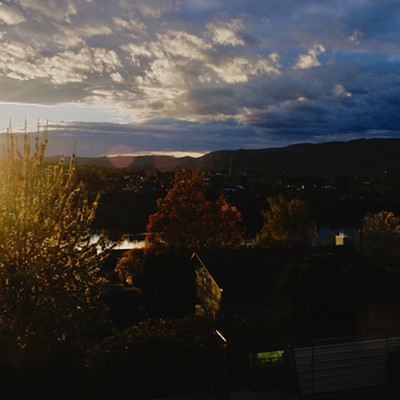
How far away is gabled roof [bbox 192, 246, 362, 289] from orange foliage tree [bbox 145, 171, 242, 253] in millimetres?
6881

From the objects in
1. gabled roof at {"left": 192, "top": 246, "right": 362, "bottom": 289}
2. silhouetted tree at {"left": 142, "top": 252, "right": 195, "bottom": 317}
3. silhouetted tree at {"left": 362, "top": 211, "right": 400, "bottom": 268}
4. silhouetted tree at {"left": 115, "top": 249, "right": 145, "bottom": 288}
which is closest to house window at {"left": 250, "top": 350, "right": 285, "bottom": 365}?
gabled roof at {"left": 192, "top": 246, "right": 362, "bottom": 289}

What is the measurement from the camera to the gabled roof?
81.7ft

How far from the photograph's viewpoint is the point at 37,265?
14922mm

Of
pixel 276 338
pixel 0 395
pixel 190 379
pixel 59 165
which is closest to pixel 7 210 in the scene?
pixel 59 165

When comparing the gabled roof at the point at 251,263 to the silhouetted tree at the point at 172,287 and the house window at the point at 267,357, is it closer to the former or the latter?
the silhouetted tree at the point at 172,287

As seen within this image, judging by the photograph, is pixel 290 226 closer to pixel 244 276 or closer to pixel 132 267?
pixel 132 267

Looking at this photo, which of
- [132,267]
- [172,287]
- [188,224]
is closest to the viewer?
[172,287]

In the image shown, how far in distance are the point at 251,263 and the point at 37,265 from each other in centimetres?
1330

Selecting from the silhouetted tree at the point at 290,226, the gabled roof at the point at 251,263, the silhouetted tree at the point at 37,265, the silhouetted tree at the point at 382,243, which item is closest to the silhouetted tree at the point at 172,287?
the gabled roof at the point at 251,263

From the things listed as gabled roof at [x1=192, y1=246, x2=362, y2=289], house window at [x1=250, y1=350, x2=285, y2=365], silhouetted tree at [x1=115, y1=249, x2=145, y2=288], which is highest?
gabled roof at [x1=192, y1=246, x2=362, y2=289]

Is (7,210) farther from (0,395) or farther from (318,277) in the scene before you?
(318,277)

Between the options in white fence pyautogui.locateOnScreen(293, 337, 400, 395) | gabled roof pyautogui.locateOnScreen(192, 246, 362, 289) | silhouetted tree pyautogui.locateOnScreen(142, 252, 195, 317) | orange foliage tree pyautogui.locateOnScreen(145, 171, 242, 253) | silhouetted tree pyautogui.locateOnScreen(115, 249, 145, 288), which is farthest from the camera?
orange foliage tree pyautogui.locateOnScreen(145, 171, 242, 253)

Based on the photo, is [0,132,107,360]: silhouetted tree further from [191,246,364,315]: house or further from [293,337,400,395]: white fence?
[191,246,364,315]: house

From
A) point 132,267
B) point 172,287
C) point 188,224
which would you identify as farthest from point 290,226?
point 172,287
